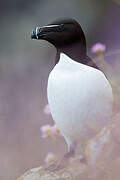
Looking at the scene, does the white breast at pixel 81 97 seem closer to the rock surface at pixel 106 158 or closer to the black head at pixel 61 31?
the black head at pixel 61 31

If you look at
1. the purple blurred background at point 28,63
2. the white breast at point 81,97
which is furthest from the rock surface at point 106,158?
the purple blurred background at point 28,63

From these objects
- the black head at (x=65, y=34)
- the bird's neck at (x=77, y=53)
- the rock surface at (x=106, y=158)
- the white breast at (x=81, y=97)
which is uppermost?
the black head at (x=65, y=34)

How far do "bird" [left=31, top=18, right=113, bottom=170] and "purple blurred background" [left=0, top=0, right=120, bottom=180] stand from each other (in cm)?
72

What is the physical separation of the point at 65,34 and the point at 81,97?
0.12m

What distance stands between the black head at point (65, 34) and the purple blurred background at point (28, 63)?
29.2 inches

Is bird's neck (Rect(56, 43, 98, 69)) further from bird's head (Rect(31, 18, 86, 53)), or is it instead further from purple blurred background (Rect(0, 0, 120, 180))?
purple blurred background (Rect(0, 0, 120, 180))

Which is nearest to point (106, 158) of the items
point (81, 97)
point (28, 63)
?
point (81, 97)

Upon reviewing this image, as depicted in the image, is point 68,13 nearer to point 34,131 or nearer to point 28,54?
point 28,54

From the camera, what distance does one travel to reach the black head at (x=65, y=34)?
0.81 meters

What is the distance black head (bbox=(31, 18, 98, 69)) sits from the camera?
0.81 m

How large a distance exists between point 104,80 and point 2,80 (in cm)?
111

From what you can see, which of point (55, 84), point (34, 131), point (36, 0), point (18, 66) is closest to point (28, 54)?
point (18, 66)

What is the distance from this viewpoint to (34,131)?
1.67m

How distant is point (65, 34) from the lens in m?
0.81
